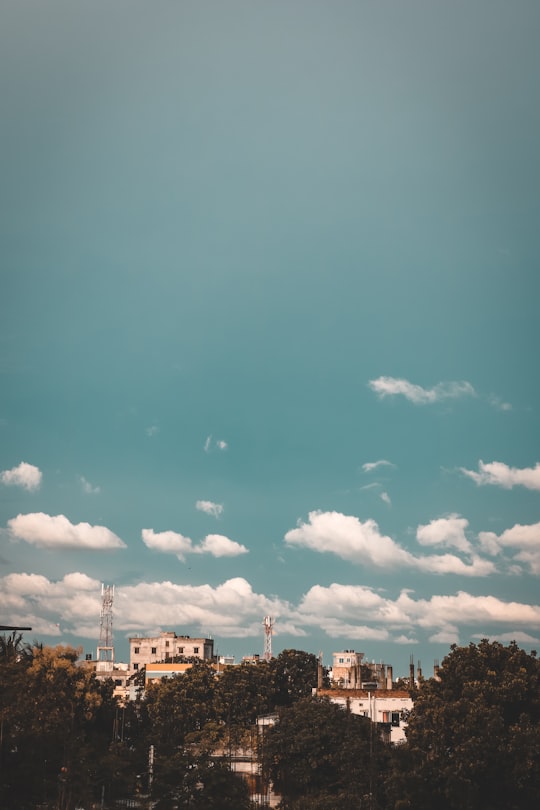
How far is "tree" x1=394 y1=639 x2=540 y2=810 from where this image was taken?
24.9 metres

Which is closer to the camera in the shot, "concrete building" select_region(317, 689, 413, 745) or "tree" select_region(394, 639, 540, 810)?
"tree" select_region(394, 639, 540, 810)

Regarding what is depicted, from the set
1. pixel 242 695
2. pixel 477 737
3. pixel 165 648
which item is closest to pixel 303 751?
pixel 477 737

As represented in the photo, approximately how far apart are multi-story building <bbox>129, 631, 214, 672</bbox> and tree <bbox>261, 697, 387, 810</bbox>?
5878 cm

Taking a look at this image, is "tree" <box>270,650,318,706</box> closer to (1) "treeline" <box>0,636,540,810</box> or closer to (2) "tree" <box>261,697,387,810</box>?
(1) "treeline" <box>0,636,540,810</box>

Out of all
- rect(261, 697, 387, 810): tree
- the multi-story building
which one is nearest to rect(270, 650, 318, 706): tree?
rect(261, 697, 387, 810): tree

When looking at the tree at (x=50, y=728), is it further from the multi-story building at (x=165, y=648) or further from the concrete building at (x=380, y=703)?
the multi-story building at (x=165, y=648)

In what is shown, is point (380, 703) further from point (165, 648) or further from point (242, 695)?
point (165, 648)

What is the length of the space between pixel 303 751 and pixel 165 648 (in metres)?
62.8

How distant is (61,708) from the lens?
Result: 29500 millimetres

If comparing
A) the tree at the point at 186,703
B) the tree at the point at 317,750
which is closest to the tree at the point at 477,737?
the tree at the point at 317,750

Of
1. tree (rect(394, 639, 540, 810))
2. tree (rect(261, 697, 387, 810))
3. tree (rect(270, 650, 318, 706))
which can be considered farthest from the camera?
tree (rect(270, 650, 318, 706))

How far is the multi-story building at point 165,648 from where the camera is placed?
308ft

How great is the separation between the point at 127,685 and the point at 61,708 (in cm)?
5672

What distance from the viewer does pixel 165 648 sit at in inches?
3720
